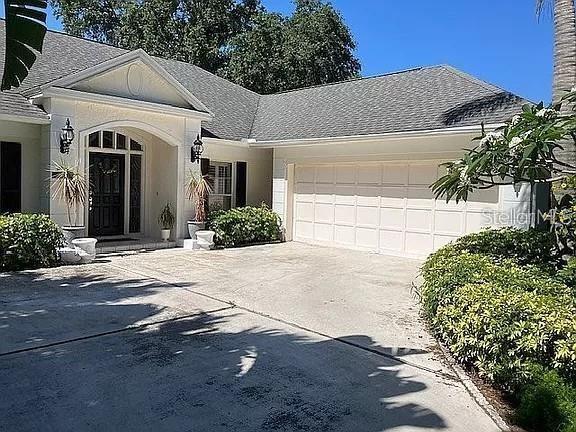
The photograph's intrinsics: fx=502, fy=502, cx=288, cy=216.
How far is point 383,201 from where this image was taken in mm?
13305

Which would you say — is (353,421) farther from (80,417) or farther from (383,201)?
(383,201)

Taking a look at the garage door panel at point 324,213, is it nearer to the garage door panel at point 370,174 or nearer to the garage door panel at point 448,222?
the garage door panel at point 370,174

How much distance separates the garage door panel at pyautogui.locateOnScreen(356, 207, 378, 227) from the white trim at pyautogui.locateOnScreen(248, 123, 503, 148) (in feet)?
6.32

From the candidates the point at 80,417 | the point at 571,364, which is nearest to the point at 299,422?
the point at 80,417

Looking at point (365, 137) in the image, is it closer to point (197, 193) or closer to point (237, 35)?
point (197, 193)

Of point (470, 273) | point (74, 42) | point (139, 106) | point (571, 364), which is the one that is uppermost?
point (74, 42)

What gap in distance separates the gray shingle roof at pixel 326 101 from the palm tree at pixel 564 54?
1.95 meters

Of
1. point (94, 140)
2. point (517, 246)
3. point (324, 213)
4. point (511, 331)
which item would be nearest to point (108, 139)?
point (94, 140)

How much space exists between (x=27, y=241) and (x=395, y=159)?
28.4 ft

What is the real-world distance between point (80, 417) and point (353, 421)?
2131 millimetres

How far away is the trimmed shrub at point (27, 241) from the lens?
383 inches

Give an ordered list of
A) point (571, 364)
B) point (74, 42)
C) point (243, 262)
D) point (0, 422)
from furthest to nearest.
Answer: point (74, 42), point (243, 262), point (571, 364), point (0, 422)

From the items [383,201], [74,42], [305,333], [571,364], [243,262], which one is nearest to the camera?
[571,364]

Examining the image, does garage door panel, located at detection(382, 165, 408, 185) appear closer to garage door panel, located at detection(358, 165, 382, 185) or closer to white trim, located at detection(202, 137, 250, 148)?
garage door panel, located at detection(358, 165, 382, 185)
